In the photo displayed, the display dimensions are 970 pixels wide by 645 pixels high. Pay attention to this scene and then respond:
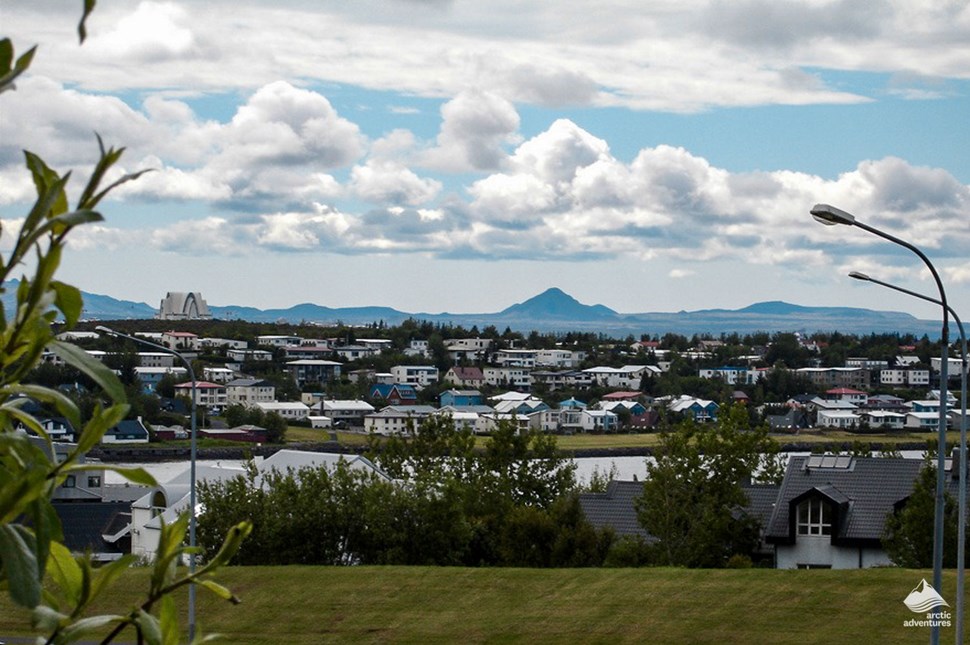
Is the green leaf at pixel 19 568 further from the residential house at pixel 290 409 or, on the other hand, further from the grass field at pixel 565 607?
the residential house at pixel 290 409

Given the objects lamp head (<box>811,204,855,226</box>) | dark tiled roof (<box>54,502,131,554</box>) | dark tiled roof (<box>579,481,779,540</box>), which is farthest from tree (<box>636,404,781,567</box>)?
dark tiled roof (<box>54,502,131,554</box>)

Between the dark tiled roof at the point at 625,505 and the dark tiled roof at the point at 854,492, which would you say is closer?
the dark tiled roof at the point at 854,492

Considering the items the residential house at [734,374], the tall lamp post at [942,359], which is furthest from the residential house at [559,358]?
the tall lamp post at [942,359]

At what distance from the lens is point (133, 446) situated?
79.1 m

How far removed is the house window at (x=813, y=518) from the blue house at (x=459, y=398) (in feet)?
325

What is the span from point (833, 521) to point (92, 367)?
25971mm

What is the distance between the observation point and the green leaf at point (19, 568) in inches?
40.9

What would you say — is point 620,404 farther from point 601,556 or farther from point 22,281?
point 22,281

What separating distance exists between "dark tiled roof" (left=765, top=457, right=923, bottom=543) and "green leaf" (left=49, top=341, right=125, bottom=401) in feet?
83.8

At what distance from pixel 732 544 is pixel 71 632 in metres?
26.9

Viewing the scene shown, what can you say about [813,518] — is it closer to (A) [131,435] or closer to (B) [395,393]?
(A) [131,435]

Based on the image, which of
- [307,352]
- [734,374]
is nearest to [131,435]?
[307,352]

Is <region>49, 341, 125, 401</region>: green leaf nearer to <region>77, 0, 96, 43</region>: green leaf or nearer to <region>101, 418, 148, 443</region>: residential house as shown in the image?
<region>77, 0, 96, 43</region>: green leaf

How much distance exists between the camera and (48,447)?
1.26 metres
